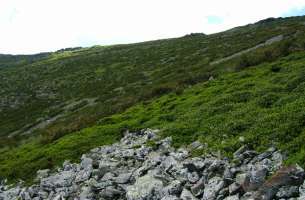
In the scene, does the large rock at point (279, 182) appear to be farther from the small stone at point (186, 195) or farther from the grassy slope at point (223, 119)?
the small stone at point (186, 195)

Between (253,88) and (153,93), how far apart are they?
13743mm

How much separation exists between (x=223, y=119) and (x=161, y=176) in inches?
227

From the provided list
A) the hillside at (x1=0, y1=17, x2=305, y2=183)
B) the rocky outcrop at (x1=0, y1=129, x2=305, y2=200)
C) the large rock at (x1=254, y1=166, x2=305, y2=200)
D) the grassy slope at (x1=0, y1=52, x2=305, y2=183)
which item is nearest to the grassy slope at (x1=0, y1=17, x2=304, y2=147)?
the hillside at (x1=0, y1=17, x2=305, y2=183)

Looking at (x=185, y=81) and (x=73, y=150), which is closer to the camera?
(x=73, y=150)

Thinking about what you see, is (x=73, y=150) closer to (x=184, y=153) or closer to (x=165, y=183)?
(x=184, y=153)

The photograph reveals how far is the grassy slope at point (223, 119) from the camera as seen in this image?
1764 centimetres

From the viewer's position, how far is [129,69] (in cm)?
7875

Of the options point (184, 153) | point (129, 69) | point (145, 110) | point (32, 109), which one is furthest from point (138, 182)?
point (129, 69)

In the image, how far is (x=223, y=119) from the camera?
2172cm

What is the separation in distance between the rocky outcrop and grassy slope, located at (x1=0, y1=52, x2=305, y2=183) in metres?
0.86

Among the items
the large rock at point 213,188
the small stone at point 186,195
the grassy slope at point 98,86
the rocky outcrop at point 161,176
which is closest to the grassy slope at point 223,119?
the rocky outcrop at point 161,176

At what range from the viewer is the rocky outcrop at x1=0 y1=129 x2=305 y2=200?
13.4 meters

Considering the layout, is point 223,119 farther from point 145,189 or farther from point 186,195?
point 186,195

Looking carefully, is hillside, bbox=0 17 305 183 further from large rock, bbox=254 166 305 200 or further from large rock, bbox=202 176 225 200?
large rock, bbox=202 176 225 200
